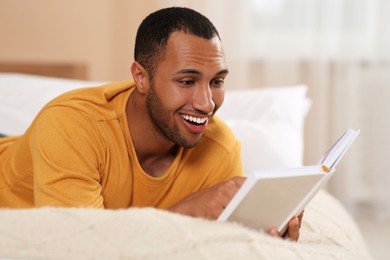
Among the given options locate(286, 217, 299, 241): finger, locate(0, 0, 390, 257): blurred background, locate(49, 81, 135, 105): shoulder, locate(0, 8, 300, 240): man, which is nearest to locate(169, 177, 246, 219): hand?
locate(0, 8, 300, 240): man

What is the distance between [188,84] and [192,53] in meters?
0.07

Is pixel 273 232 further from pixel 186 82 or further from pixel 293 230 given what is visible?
pixel 186 82

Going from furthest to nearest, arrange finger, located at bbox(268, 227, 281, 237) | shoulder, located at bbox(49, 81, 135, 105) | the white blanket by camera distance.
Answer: shoulder, located at bbox(49, 81, 135, 105) < finger, located at bbox(268, 227, 281, 237) < the white blanket

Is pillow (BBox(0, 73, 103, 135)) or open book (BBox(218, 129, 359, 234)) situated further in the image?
pillow (BBox(0, 73, 103, 135))

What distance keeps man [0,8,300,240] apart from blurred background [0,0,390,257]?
1.48 metres

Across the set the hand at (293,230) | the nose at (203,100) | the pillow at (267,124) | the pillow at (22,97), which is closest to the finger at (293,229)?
the hand at (293,230)

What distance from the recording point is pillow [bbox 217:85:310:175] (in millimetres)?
2105

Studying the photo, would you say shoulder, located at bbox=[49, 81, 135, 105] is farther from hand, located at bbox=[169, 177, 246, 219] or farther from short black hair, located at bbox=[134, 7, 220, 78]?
hand, located at bbox=[169, 177, 246, 219]

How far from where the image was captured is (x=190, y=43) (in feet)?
4.58

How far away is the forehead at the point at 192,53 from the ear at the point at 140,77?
76 mm

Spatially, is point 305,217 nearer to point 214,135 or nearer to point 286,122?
point 214,135

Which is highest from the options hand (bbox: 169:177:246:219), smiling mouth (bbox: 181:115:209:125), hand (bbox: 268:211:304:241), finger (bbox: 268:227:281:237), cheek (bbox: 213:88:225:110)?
cheek (bbox: 213:88:225:110)

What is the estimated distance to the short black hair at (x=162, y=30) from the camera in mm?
1421

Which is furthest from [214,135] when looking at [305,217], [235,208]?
[235,208]
